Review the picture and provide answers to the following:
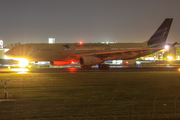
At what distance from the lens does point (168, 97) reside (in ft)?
41.3

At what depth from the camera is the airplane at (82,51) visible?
34.5 meters

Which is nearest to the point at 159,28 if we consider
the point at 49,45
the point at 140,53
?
the point at 140,53

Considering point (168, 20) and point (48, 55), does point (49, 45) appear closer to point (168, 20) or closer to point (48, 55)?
point (48, 55)

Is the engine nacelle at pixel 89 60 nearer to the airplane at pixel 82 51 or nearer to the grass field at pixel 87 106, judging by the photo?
the airplane at pixel 82 51

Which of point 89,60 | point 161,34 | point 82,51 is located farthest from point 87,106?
point 161,34

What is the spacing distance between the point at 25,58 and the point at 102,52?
1308 cm

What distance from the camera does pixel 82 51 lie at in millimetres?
36031

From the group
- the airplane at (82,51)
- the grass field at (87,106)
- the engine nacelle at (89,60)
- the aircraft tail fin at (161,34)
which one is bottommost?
the grass field at (87,106)

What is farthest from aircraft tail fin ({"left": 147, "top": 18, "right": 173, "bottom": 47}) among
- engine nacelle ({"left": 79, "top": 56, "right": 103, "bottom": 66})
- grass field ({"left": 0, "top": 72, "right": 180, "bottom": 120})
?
grass field ({"left": 0, "top": 72, "right": 180, "bottom": 120})

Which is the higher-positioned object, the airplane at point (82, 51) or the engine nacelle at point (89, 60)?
the airplane at point (82, 51)

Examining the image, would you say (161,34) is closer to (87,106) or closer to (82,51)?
(82,51)

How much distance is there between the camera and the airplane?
34.5 m

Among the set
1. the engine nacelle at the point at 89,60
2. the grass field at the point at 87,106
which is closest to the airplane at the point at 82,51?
the engine nacelle at the point at 89,60

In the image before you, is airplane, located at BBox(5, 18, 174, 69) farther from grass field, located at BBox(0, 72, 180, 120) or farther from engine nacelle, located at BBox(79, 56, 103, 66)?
grass field, located at BBox(0, 72, 180, 120)
